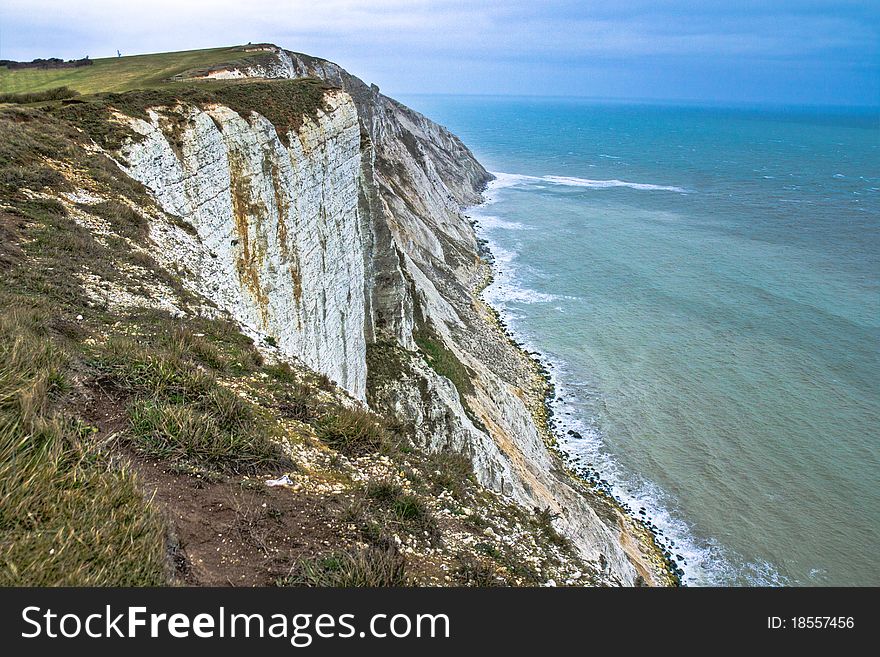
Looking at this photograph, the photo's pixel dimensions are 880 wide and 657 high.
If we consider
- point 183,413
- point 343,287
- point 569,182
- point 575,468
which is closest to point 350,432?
point 183,413

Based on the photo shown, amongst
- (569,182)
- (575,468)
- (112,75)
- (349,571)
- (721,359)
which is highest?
(112,75)

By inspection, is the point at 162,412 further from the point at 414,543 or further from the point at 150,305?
the point at 150,305

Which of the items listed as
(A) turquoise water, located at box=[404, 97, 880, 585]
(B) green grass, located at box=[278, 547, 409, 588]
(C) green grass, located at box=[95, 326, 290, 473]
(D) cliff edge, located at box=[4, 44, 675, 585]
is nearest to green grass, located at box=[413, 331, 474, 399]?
(D) cliff edge, located at box=[4, 44, 675, 585]

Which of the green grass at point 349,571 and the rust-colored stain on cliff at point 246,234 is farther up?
the rust-colored stain on cliff at point 246,234

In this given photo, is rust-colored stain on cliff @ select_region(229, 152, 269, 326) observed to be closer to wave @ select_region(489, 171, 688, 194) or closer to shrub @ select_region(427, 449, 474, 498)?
shrub @ select_region(427, 449, 474, 498)

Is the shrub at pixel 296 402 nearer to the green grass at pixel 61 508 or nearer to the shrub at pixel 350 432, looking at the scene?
the shrub at pixel 350 432

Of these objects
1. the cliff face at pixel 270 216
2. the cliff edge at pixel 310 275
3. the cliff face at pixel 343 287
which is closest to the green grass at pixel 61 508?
the cliff edge at pixel 310 275

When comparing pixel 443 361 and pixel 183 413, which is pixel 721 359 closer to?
pixel 443 361

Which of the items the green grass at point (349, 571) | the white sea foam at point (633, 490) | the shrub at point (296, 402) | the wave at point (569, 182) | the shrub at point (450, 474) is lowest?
the white sea foam at point (633, 490)
